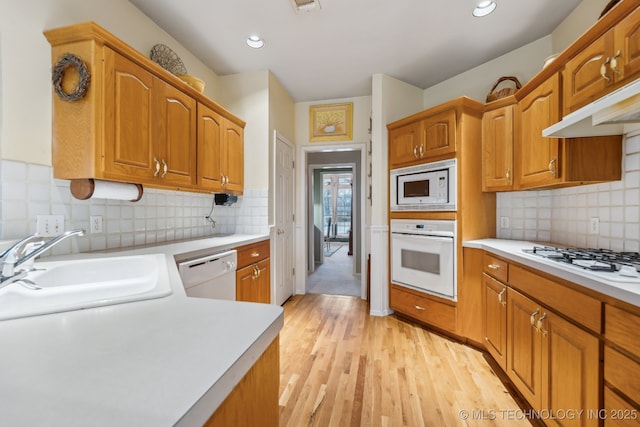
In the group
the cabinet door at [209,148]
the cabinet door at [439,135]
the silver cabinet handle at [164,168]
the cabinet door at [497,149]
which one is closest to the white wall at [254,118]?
the cabinet door at [209,148]

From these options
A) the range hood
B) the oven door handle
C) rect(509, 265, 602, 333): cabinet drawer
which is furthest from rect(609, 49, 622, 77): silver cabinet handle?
the oven door handle

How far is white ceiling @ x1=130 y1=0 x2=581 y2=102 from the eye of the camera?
6.72 ft

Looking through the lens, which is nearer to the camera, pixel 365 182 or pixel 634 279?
pixel 634 279

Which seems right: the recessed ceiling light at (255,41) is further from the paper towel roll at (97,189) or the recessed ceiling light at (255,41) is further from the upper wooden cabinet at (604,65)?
the upper wooden cabinet at (604,65)

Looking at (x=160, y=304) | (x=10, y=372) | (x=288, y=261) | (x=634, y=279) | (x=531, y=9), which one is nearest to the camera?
(x=10, y=372)

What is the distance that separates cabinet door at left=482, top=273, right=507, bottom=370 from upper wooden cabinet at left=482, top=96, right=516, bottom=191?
79 cm

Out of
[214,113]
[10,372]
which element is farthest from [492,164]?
[10,372]

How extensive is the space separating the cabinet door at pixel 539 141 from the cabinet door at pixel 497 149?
8 cm

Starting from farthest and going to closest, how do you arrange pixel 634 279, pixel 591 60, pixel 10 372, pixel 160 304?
pixel 591 60 → pixel 634 279 → pixel 160 304 → pixel 10 372

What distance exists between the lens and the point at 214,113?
233 cm

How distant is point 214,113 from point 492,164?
7.95 ft

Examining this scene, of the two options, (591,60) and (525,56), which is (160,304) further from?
(525,56)

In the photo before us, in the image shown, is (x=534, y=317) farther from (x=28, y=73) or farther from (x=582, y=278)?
(x=28, y=73)

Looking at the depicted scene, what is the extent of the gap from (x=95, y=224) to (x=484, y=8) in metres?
3.08
